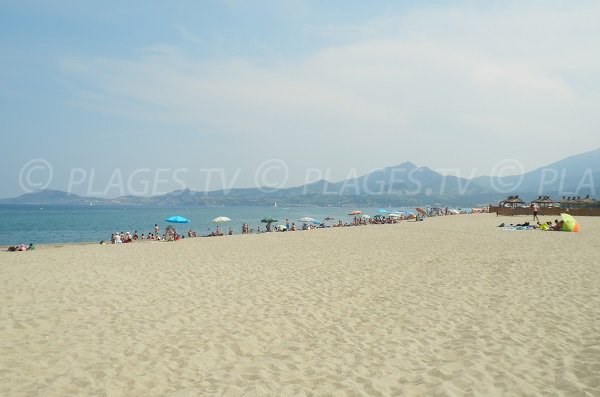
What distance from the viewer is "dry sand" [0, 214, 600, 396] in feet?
14.7

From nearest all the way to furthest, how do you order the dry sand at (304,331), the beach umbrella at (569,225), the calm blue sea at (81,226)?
the dry sand at (304,331)
the beach umbrella at (569,225)
the calm blue sea at (81,226)

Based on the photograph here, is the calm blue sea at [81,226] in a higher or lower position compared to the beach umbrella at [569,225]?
lower

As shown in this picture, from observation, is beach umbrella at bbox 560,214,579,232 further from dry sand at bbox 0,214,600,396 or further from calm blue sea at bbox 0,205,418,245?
calm blue sea at bbox 0,205,418,245

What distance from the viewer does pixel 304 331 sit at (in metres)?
6.24

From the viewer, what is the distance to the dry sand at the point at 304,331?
4.49 meters

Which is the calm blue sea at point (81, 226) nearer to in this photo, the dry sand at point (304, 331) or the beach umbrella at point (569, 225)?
the dry sand at point (304, 331)

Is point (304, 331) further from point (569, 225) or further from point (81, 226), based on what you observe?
point (81, 226)

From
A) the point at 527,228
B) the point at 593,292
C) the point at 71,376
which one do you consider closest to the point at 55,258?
the point at 71,376

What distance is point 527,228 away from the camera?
26.2m

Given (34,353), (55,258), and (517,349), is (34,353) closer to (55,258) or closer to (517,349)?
(517,349)

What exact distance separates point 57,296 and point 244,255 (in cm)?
779

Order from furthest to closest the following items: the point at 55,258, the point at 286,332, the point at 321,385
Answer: the point at 55,258
the point at 286,332
the point at 321,385

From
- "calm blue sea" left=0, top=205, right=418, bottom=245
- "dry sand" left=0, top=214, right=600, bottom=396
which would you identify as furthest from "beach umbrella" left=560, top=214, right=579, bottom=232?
"calm blue sea" left=0, top=205, right=418, bottom=245

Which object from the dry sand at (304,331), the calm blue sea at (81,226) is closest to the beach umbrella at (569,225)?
the dry sand at (304,331)
